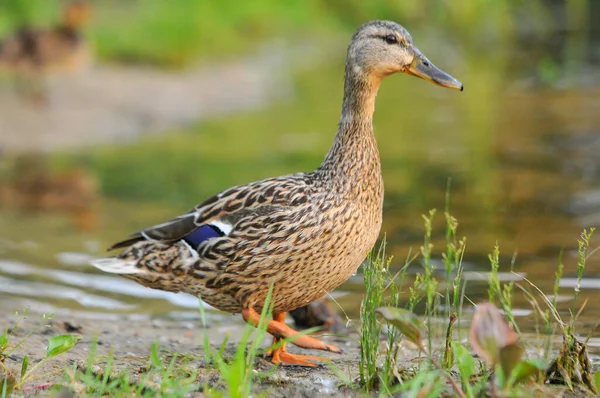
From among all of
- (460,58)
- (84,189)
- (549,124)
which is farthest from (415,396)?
(460,58)

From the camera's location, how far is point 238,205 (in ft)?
15.0

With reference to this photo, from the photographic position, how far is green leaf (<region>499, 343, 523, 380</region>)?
10.0 feet

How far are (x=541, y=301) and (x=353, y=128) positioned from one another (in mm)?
1497

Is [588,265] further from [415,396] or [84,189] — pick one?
[84,189]

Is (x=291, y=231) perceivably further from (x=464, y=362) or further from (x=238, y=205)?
(x=464, y=362)

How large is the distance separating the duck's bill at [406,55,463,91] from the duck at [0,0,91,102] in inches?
363

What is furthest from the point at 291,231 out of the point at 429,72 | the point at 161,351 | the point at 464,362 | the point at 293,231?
the point at 464,362

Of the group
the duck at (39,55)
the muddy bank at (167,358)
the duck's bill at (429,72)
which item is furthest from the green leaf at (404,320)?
the duck at (39,55)

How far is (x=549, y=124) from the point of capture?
12133mm

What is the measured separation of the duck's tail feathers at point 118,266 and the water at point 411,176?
3.41ft

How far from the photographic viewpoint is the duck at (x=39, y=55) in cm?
A: 1316

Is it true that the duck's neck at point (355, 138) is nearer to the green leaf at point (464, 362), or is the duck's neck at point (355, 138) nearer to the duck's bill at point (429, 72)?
the duck's bill at point (429, 72)

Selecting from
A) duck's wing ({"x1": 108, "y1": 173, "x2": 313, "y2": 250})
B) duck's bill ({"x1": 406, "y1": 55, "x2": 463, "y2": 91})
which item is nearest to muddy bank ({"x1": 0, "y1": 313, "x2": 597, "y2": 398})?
duck's wing ({"x1": 108, "y1": 173, "x2": 313, "y2": 250})

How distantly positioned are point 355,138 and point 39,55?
9384 mm
